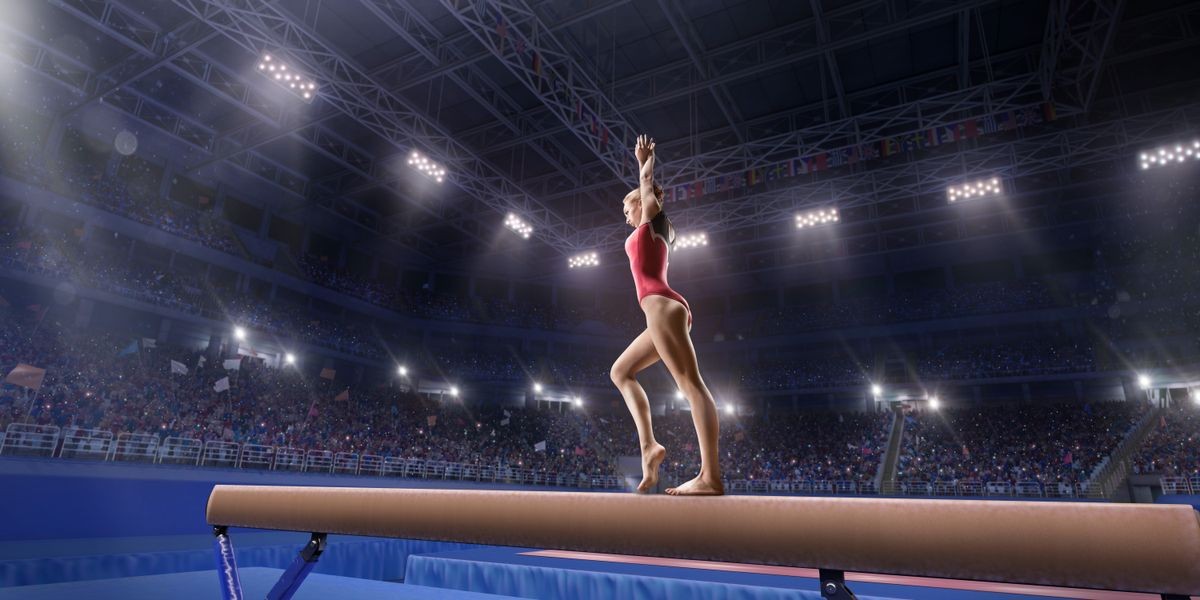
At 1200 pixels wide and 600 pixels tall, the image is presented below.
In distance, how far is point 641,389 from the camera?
2480 mm

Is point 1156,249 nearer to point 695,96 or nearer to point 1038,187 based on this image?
point 1038,187

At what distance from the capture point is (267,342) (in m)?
20.7

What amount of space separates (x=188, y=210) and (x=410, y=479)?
1198cm

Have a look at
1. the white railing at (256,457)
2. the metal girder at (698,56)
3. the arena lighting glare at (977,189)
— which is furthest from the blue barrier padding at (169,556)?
the arena lighting glare at (977,189)

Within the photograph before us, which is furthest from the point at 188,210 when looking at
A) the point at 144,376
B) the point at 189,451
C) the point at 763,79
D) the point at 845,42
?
the point at 845,42

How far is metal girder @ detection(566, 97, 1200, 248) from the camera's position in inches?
534

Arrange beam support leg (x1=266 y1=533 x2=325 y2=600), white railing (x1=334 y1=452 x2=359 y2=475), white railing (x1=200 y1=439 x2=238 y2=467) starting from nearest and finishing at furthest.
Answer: beam support leg (x1=266 y1=533 x2=325 y2=600) < white railing (x1=200 y1=439 x2=238 y2=467) < white railing (x1=334 y1=452 x2=359 y2=475)

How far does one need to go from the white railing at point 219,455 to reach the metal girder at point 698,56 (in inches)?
495

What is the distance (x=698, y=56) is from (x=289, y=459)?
1316 cm

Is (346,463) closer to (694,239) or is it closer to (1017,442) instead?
(694,239)

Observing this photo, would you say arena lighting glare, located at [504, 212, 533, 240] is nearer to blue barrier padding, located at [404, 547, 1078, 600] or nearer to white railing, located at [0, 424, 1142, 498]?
white railing, located at [0, 424, 1142, 498]

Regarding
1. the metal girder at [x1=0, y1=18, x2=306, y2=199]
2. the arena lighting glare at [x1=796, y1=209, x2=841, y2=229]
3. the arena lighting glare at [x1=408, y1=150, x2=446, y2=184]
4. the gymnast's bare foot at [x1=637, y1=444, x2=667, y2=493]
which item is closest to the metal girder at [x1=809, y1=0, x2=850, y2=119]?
the arena lighting glare at [x1=796, y1=209, x2=841, y2=229]

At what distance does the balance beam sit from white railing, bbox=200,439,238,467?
12.1 meters

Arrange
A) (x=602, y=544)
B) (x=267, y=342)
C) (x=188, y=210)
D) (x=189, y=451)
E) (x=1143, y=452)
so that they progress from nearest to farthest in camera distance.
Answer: (x=602, y=544) → (x=189, y=451) → (x=1143, y=452) → (x=188, y=210) → (x=267, y=342)
